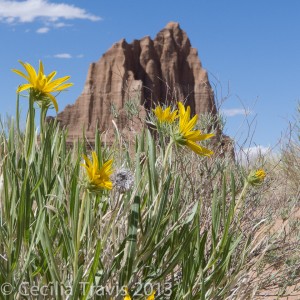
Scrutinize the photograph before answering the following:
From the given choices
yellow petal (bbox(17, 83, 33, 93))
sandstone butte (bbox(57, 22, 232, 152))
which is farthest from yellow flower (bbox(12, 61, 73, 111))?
sandstone butte (bbox(57, 22, 232, 152))

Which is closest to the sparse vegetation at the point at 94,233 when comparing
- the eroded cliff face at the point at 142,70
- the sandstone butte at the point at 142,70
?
the sandstone butte at the point at 142,70

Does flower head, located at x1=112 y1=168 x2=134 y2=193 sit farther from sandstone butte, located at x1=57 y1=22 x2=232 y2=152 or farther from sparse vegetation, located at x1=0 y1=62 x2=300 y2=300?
sandstone butte, located at x1=57 y1=22 x2=232 y2=152

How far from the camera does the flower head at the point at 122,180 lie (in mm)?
1987

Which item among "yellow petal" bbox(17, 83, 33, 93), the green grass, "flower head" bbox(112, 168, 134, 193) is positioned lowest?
the green grass

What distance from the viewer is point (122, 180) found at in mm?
1999

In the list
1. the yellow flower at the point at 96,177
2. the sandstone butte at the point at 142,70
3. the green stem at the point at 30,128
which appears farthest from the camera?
the sandstone butte at the point at 142,70

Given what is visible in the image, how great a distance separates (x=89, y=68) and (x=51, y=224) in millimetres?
68596

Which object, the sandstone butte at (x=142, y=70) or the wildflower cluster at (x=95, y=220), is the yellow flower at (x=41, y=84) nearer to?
the wildflower cluster at (x=95, y=220)

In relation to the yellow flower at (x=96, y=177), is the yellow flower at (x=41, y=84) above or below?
above

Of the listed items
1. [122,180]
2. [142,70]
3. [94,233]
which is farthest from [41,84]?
[142,70]

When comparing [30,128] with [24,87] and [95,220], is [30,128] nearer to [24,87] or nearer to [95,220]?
[24,87]

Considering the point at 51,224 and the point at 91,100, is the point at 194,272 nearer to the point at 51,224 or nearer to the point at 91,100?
the point at 51,224

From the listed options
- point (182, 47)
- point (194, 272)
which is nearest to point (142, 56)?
point (182, 47)

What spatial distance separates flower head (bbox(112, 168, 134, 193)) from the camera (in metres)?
1.99
